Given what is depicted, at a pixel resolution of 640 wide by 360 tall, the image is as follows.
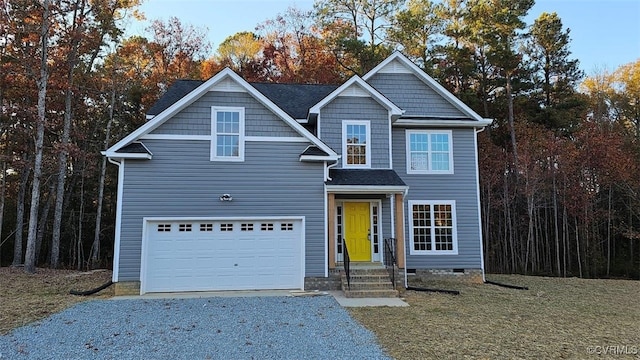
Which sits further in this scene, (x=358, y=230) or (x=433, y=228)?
(x=433, y=228)

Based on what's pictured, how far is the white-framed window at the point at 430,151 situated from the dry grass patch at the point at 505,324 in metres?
3.97

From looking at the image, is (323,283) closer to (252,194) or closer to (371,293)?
(371,293)

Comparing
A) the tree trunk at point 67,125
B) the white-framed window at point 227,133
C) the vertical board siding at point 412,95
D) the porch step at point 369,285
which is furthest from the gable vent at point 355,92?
the tree trunk at point 67,125

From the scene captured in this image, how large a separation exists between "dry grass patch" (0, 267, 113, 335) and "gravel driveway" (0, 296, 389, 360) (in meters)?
0.51

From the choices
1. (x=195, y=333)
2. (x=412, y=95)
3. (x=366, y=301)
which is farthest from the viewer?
(x=412, y=95)

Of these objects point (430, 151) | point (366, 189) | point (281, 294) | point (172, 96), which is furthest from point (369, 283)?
point (172, 96)

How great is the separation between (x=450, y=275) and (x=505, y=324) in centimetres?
554

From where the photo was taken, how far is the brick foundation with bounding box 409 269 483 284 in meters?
12.9

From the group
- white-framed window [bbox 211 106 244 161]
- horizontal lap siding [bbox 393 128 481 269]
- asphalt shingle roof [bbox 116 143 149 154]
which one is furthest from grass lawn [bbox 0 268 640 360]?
white-framed window [bbox 211 106 244 161]

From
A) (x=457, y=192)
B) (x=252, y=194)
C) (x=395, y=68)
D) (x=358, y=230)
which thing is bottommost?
(x=358, y=230)

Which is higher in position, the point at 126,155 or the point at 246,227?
the point at 126,155

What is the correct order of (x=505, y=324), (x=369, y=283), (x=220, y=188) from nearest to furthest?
(x=505, y=324), (x=369, y=283), (x=220, y=188)

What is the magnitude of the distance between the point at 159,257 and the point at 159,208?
1288mm

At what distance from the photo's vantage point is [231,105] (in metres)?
11.0
